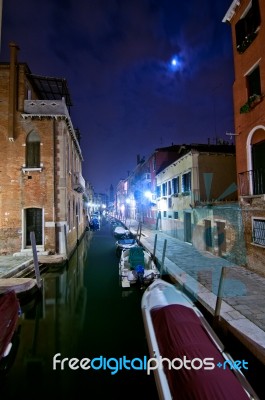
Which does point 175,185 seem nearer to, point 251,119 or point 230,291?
point 251,119

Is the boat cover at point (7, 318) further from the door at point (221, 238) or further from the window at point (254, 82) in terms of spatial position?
the window at point (254, 82)

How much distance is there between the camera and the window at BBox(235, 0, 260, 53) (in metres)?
8.14

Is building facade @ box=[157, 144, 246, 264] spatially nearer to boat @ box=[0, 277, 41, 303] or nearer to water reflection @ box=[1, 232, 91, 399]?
water reflection @ box=[1, 232, 91, 399]

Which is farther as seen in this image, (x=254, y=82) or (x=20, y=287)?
(x=254, y=82)

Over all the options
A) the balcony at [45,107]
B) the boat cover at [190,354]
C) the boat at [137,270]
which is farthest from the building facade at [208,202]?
the balcony at [45,107]

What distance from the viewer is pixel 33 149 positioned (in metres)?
13.7

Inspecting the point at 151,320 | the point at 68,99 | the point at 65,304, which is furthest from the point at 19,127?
the point at 151,320

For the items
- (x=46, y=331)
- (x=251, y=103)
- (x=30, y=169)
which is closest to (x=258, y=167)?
(x=251, y=103)

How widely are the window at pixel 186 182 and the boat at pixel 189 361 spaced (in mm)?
11096

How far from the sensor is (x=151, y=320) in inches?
195

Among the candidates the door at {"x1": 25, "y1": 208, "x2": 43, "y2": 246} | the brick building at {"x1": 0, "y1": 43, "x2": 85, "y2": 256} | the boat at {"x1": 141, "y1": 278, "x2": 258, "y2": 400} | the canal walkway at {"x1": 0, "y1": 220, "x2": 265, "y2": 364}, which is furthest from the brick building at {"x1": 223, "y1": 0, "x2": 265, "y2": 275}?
the door at {"x1": 25, "y1": 208, "x2": 43, "y2": 246}

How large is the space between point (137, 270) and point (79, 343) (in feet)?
13.8

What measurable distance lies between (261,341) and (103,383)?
11.0 feet

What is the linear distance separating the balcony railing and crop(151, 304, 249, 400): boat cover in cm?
574
